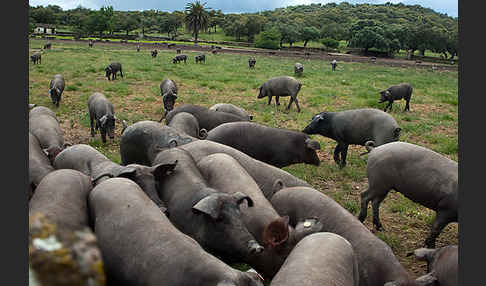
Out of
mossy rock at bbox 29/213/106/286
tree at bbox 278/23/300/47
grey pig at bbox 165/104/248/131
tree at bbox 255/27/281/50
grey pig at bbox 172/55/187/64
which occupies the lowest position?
grey pig at bbox 165/104/248/131

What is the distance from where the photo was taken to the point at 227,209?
4.39m

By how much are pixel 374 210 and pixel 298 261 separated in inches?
136

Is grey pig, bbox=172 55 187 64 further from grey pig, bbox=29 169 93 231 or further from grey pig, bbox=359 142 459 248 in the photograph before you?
grey pig, bbox=29 169 93 231

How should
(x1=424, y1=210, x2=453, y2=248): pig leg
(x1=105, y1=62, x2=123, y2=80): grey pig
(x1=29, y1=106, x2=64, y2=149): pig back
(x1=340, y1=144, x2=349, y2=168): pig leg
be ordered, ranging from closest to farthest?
(x1=424, y1=210, x2=453, y2=248): pig leg, (x1=29, y1=106, x2=64, y2=149): pig back, (x1=340, y1=144, x2=349, y2=168): pig leg, (x1=105, y1=62, x2=123, y2=80): grey pig

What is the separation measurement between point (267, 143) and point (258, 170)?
2064 millimetres

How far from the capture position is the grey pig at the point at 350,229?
4.40 meters

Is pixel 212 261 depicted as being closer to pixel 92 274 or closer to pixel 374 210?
pixel 92 274

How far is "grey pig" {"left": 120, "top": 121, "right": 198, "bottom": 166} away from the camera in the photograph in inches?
295

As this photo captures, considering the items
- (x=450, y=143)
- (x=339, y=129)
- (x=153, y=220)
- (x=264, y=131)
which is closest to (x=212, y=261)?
(x=153, y=220)

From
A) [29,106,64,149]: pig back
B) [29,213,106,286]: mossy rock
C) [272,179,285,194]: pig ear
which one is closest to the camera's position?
[29,213,106,286]: mossy rock

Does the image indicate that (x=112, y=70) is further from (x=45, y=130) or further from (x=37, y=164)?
(x=37, y=164)

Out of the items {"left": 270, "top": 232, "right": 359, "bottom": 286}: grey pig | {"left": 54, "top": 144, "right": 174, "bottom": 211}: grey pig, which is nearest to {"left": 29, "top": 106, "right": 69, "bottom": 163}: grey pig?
{"left": 54, "top": 144, "right": 174, "bottom": 211}: grey pig

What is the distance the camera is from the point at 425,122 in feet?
45.4

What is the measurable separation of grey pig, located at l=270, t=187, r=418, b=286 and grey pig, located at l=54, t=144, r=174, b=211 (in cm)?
177
